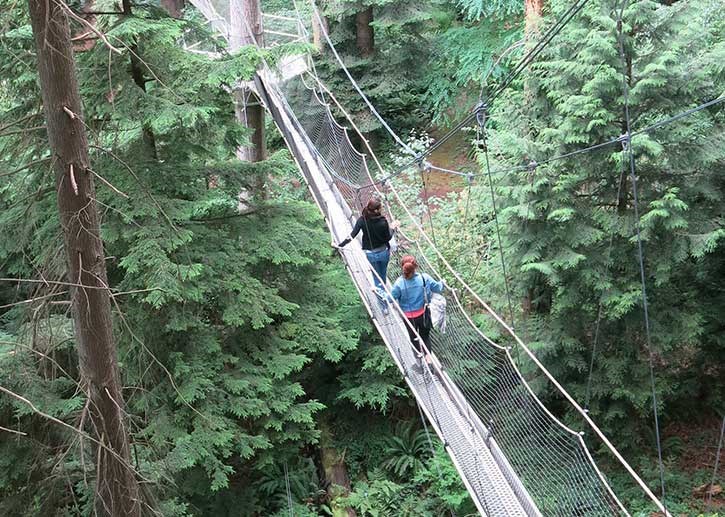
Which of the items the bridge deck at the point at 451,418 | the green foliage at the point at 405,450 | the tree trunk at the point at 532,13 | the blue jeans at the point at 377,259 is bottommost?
the green foliage at the point at 405,450

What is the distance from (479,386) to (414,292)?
4.91 feet

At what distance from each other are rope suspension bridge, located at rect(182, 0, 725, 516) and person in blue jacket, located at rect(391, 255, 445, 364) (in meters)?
0.14

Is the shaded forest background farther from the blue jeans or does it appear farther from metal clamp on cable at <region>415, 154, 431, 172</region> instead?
metal clamp on cable at <region>415, 154, 431, 172</region>

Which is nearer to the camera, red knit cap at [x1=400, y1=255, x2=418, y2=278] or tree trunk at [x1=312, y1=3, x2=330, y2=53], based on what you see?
red knit cap at [x1=400, y1=255, x2=418, y2=278]

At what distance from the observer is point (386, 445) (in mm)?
6027

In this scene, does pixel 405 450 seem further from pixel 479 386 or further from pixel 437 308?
pixel 437 308

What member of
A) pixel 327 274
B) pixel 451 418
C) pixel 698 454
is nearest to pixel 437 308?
pixel 451 418

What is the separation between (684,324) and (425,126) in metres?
6.26

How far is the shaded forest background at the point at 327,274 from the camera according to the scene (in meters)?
4.03

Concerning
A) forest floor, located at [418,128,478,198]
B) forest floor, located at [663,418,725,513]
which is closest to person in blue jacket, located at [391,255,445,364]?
forest floor, located at [663,418,725,513]

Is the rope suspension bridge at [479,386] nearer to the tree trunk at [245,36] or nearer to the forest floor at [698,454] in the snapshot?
the tree trunk at [245,36]

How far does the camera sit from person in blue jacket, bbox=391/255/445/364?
4.34m

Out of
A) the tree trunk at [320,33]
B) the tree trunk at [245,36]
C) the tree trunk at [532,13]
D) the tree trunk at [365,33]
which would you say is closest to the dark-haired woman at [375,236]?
the tree trunk at [245,36]

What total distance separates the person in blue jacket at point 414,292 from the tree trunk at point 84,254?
208 cm
